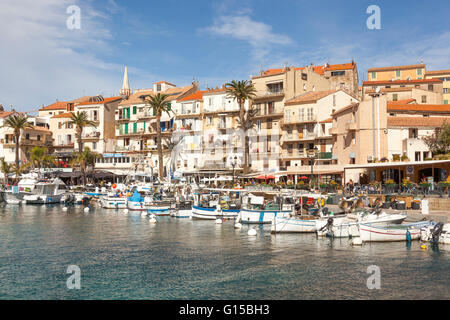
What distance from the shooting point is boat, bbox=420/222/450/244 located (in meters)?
24.5

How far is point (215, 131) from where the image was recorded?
70.3 metres

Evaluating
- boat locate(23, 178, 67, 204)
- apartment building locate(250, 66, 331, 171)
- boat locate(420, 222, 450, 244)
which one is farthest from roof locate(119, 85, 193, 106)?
boat locate(420, 222, 450, 244)

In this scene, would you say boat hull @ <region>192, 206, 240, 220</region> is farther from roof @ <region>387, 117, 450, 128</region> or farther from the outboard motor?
roof @ <region>387, 117, 450, 128</region>

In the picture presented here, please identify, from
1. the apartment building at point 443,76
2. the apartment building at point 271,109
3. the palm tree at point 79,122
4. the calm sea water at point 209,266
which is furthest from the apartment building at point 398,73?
the calm sea water at point 209,266

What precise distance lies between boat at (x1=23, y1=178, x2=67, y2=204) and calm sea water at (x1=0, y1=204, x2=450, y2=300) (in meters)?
27.8

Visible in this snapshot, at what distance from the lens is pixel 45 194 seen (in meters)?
59.2

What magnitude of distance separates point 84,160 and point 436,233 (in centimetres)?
5888

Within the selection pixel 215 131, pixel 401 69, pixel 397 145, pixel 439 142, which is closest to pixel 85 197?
pixel 215 131

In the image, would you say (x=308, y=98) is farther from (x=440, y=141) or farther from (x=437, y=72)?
(x=437, y=72)
